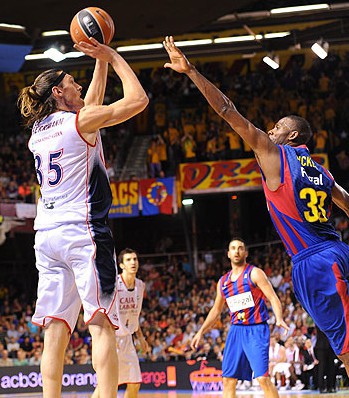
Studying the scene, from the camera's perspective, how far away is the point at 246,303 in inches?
364

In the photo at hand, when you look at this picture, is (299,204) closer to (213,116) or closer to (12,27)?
(12,27)

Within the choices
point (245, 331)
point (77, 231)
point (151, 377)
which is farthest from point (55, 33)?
point (77, 231)

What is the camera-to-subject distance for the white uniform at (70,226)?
5.04 meters

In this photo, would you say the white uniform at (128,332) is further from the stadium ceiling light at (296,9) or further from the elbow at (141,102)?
the stadium ceiling light at (296,9)

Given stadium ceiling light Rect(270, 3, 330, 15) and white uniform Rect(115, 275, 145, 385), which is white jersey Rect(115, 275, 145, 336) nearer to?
white uniform Rect(115, 275, 145, 385)

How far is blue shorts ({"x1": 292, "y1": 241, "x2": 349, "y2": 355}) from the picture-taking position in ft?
16.8

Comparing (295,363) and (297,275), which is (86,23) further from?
(295,363)

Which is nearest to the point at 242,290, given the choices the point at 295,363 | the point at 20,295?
the point at 295,363

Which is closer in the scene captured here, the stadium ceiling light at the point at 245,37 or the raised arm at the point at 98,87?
the raised arm at the point at 98,87

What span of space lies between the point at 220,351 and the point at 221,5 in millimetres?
7838

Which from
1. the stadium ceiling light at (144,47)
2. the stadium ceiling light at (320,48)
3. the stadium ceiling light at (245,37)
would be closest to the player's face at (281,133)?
the stadium ceiling light at (320,48)

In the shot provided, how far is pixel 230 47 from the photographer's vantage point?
23703 mm

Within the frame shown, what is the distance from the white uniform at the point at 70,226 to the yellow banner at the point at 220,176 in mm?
16103

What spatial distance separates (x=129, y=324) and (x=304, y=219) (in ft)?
16.2
